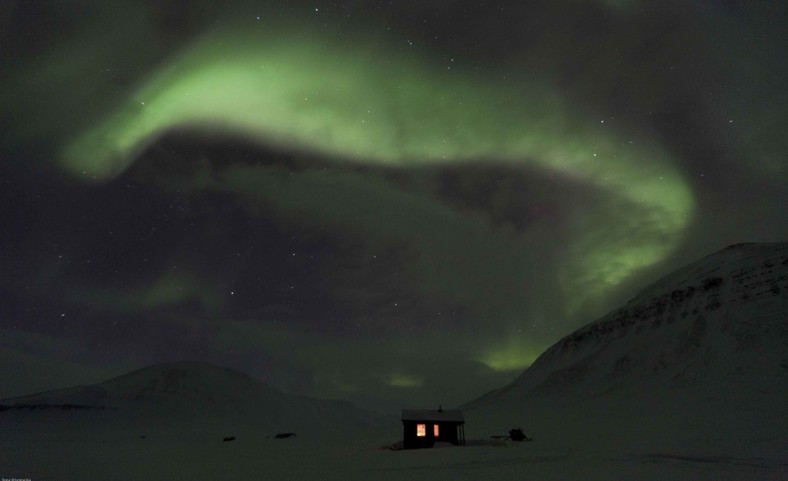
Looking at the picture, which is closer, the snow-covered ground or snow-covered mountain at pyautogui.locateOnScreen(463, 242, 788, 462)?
the snow-covered ground

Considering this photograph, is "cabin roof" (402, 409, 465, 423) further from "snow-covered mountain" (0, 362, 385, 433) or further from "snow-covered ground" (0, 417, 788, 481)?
"snow-covered mountain" (0, 362, 385, 433)

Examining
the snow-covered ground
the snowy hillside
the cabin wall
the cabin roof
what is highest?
the snowy hillside

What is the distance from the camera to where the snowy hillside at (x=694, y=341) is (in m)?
111

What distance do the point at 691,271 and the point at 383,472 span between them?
20335 cm

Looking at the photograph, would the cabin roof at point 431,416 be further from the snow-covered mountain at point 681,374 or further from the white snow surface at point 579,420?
the snow-covered mountain at point 681,374

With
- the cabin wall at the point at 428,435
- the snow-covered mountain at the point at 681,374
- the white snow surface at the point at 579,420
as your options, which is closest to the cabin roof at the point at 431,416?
the cabin wall at the point at 428,435

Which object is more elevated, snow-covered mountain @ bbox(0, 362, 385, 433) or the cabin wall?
snow-covered mountain @ bbox(0, 362, 385, 433)

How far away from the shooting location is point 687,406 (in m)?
89.1

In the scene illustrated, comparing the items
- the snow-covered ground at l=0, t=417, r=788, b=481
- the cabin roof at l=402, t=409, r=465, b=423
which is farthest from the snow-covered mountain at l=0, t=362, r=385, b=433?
the snow-covered ground at l=0, t=417, r=788, b=481

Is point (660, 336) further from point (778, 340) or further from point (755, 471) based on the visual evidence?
point (755, 471)

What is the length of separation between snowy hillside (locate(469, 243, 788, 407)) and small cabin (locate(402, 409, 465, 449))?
236 ft

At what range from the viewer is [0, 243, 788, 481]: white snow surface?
96.4ft

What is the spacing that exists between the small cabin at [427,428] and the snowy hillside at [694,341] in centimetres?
7183

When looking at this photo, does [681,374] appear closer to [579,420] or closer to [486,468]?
[579,420]
